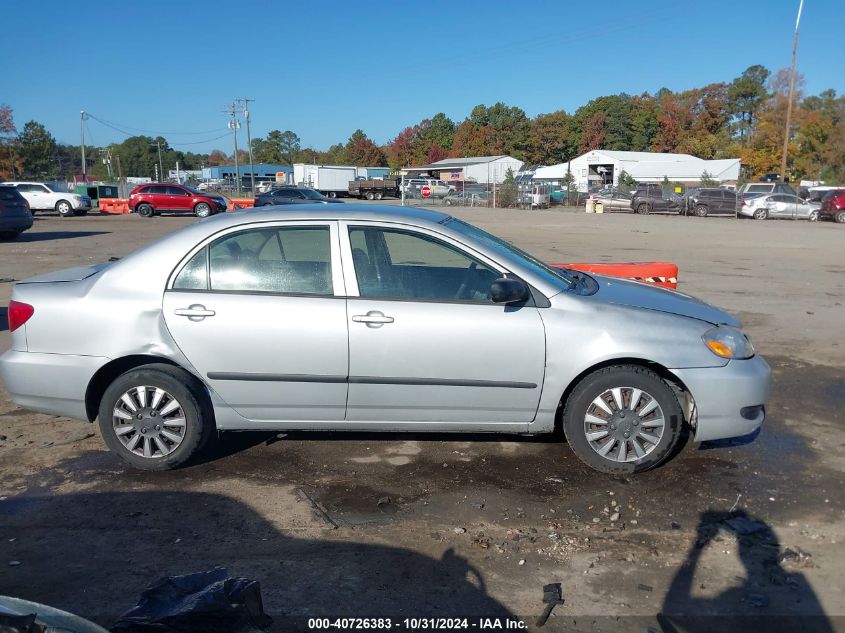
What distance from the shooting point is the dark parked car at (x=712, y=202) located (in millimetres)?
38500

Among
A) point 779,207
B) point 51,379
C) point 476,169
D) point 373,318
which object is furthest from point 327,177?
point 373,318

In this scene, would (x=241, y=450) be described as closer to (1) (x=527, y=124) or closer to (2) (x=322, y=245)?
(2) (x=322, y=245)

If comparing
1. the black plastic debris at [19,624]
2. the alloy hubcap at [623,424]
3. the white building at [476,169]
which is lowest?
the alloy hubcap at [623,424]

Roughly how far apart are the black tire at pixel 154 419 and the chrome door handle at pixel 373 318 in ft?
3.72

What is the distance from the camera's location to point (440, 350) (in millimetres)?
4301

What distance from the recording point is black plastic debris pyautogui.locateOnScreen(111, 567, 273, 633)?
2102mm

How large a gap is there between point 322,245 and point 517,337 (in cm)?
138

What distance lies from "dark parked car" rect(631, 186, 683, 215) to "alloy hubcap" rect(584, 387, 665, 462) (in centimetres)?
3934

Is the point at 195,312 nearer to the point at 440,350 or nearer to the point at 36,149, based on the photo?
the point at 440,350

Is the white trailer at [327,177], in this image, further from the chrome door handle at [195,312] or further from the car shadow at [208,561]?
the car shadow at [208,561]

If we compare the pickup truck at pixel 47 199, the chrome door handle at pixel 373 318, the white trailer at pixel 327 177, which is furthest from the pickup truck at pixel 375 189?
the chrome door handle at pixel 373 318

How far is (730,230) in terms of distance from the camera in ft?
90.4

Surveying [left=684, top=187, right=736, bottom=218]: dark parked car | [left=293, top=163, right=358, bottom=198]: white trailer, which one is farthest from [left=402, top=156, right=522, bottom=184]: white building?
[left=684, top=187, right=736, bottom=218]: dark parked car

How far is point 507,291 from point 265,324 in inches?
59.2
